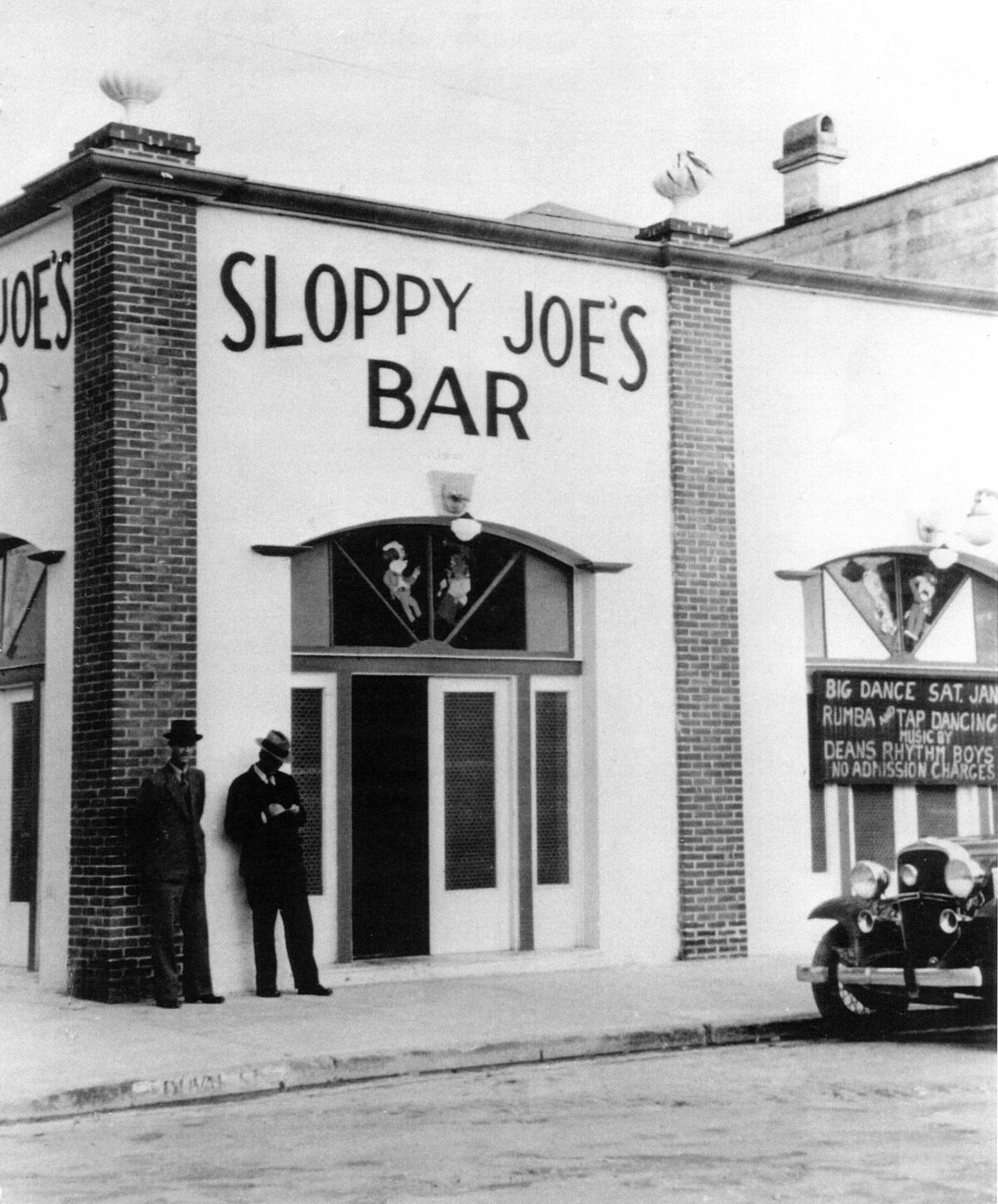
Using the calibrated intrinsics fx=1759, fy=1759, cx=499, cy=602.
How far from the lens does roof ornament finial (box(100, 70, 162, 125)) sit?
12352mm

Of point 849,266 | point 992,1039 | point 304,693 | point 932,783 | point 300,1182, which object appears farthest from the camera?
point 849,266

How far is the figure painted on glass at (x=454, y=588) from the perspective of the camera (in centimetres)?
1388

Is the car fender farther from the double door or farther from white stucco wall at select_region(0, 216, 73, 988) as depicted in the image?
white stucco wall at select_region(0, 216, 73, 988)

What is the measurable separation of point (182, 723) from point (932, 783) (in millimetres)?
7268

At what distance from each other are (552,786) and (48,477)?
4.64m

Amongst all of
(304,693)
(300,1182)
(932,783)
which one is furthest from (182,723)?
(932,783)

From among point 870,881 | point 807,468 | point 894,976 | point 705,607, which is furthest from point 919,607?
point 894,976

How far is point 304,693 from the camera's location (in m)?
13.2

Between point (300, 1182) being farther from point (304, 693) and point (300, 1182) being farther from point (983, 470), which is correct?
point (983, 470)

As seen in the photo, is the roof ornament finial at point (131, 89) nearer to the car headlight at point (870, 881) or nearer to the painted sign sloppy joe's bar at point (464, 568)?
the painted sign sloppy joe's bar at point (464, 568)

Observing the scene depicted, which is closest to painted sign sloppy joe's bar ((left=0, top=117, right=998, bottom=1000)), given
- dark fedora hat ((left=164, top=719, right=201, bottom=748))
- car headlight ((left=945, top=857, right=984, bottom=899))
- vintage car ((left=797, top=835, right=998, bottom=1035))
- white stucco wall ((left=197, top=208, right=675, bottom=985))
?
white stucco wall ((left=197, top=208, right=675, bottom=985))

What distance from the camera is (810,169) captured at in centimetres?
2447

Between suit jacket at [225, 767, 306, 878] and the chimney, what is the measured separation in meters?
14.8

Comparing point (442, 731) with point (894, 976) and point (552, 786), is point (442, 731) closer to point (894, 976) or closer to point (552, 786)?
point (552, 786)
